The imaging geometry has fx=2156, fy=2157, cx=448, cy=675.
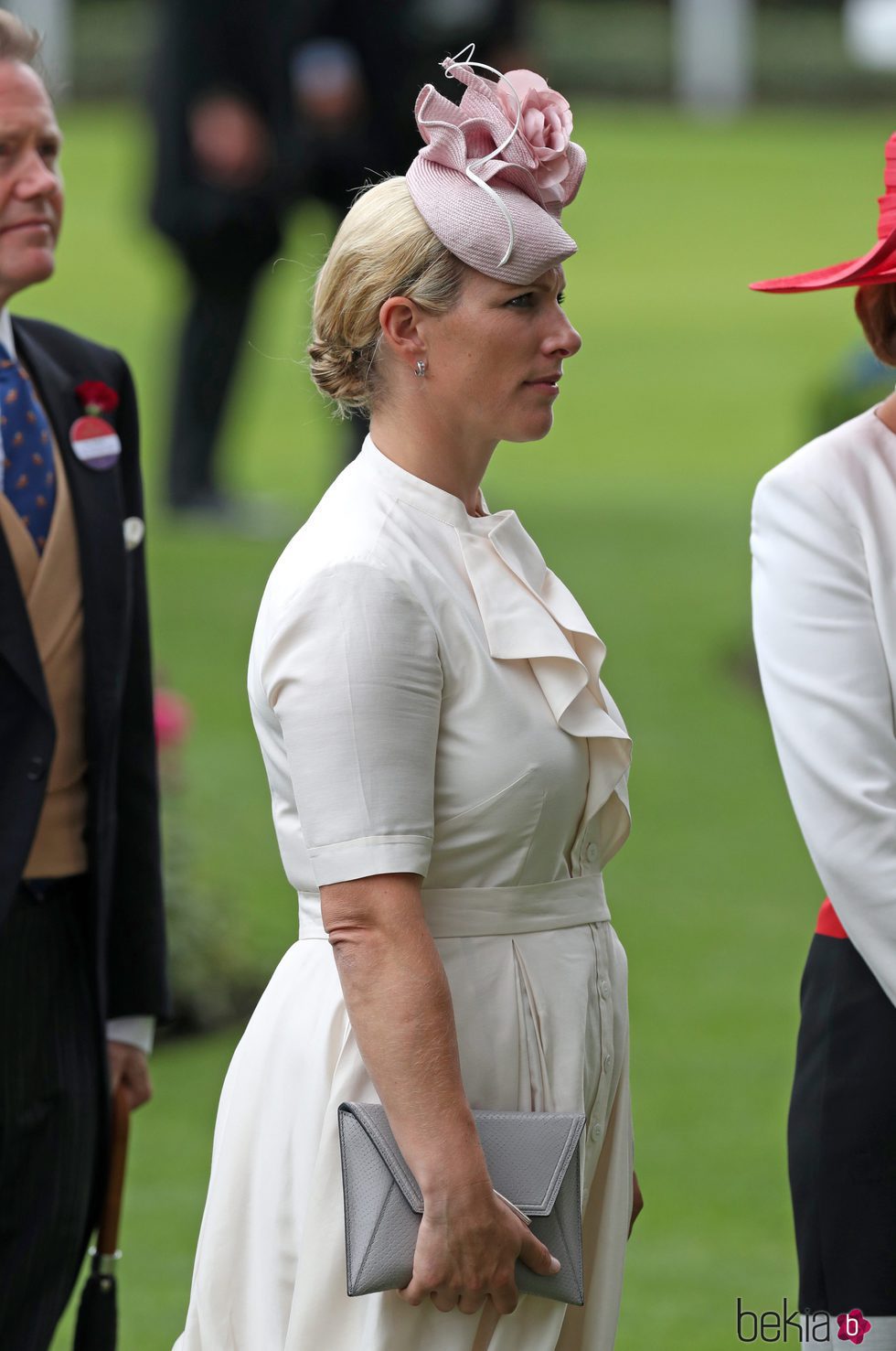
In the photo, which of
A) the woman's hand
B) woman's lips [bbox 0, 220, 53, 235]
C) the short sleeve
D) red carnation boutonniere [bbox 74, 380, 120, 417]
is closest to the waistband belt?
the short sleeve

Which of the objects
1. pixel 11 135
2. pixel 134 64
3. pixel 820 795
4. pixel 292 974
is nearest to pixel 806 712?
pixel 820 795

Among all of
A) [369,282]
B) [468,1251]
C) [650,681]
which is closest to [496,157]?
[369,282]

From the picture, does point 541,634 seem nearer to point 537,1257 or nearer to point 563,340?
point 563,340

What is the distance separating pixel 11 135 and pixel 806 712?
1.34 meters

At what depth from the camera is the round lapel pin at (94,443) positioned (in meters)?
2.96

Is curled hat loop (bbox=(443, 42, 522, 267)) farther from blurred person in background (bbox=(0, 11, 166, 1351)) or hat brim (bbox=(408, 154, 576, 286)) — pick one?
blurred person in background (bbox=(0, 11, 166, 1351))

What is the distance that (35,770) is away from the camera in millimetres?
2781

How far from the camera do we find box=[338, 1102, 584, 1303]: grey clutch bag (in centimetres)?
210

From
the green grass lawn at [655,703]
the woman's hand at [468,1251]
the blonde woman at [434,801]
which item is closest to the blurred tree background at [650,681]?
the green grass lawn at [655,703]

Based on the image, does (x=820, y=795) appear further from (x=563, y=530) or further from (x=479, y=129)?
(x=563, y=530)

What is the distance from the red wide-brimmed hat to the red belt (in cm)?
72

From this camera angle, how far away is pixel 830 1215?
2477 mm

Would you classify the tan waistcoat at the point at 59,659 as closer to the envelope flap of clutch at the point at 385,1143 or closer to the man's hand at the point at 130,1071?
the man's hand at the point at 130,1071

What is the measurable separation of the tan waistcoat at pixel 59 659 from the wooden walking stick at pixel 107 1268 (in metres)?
0.38
